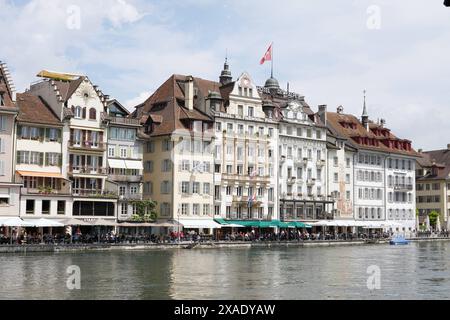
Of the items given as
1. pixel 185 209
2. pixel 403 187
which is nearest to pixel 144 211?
pixel 185 209

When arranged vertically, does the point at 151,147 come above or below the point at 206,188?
above

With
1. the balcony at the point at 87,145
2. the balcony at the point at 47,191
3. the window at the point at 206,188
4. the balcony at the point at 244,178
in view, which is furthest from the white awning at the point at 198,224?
the balcony at the point at 47,191

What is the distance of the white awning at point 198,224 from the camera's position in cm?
8781

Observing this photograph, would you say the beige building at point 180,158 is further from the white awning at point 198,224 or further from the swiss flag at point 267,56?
the swiss flag at point 267,56

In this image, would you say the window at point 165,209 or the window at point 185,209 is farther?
the window at point 185,209

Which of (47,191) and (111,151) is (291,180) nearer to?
(111,151)

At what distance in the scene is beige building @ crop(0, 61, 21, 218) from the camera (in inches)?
2923

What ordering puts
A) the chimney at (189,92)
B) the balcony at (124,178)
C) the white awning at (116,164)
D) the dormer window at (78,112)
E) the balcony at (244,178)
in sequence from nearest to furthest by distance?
the dormer window at (78,112)
the white awning at (116,164)
the balcony at (124,178)
the chimney at (189,92)
the balcony at (244,178)

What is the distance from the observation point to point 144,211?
284 ft

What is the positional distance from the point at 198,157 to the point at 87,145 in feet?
49.1

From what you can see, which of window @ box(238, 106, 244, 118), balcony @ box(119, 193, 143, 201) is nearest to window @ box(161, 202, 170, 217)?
balcony @ box(119, 193, 143, 201)

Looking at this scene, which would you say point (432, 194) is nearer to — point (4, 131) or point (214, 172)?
point (214, 172)

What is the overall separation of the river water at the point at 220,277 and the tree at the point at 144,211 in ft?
60.0
